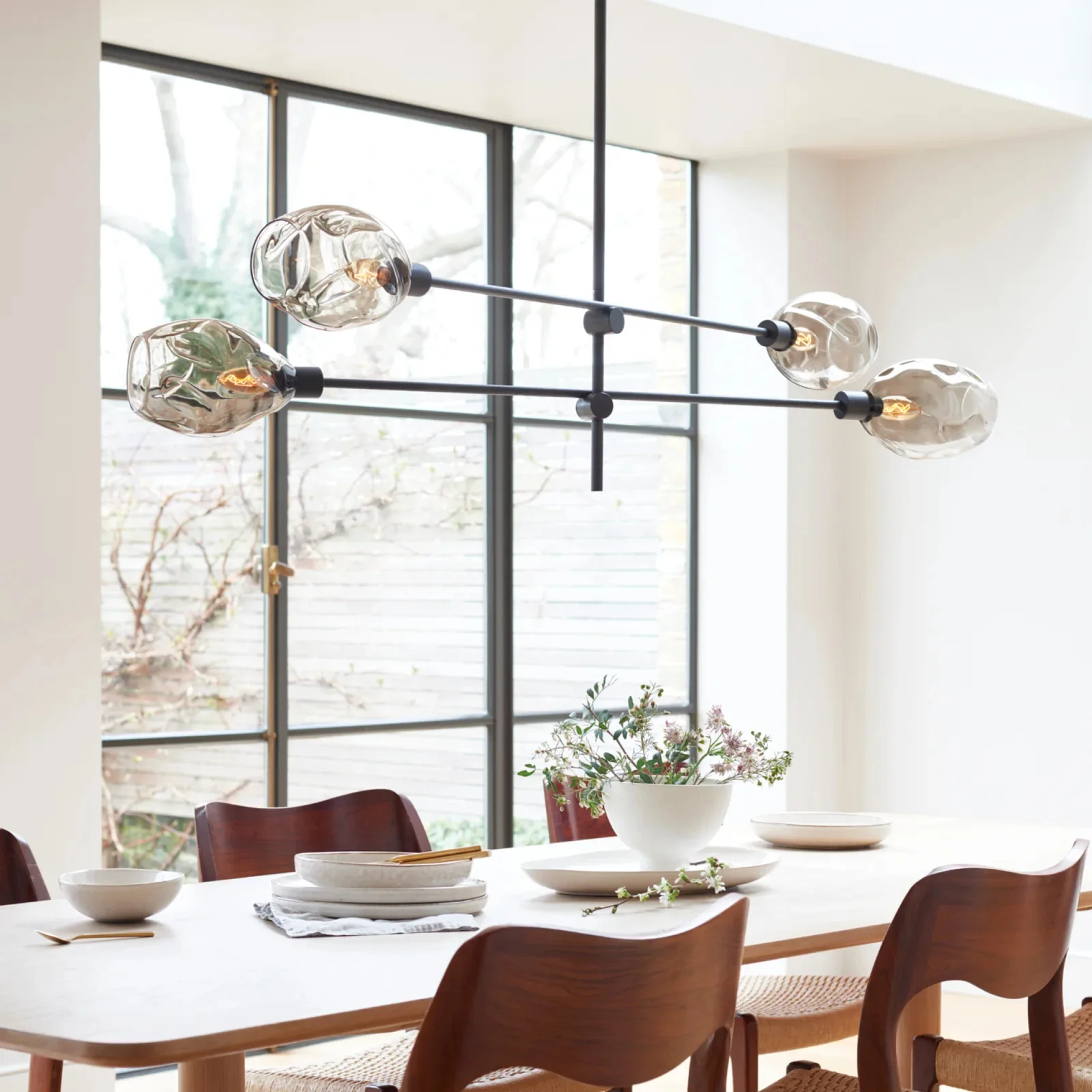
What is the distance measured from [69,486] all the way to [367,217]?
155cm

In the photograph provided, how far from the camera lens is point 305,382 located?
2.50 meters

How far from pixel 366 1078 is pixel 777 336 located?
151 cm

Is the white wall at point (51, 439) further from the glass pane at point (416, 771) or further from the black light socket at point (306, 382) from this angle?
the black light socket at point (306, 382)

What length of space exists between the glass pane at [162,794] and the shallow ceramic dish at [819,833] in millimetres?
1819

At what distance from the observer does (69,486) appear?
3711 millimetres

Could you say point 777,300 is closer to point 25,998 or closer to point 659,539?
point 659,539

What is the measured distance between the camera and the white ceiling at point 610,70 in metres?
4.16

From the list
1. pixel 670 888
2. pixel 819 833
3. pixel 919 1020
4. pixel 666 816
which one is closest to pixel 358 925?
pixel 670 888

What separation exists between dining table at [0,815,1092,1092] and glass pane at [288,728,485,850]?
5.92ft

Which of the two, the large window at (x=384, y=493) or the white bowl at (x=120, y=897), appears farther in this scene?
the large window at (x=384, y=493)

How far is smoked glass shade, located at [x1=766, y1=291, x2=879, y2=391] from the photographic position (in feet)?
10.2

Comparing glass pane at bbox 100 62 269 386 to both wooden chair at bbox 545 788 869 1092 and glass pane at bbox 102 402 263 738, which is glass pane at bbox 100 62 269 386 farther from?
wooden chair at bbox 545 788 869 1092

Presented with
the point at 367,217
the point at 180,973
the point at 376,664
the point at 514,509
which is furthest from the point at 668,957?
the point at 514,509

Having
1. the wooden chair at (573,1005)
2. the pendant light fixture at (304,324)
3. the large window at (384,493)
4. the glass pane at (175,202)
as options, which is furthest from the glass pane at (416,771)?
the wooden chair at (573,1005)
